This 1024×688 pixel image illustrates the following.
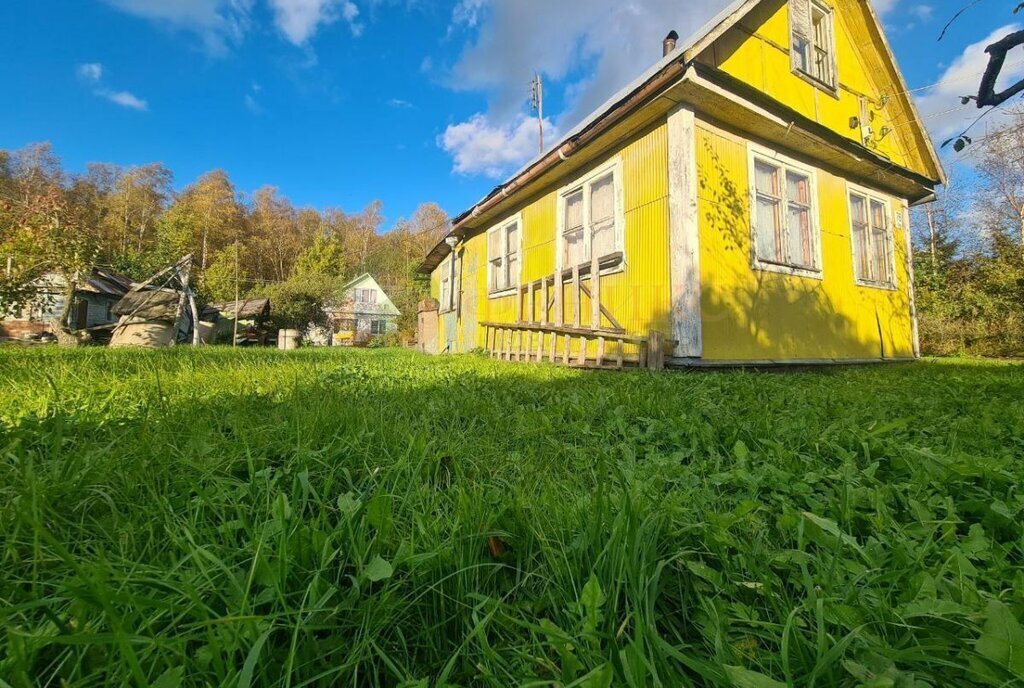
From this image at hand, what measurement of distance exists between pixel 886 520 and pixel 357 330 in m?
39.3

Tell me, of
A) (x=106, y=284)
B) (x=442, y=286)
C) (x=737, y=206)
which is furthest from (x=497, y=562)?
(x=106, y=284)

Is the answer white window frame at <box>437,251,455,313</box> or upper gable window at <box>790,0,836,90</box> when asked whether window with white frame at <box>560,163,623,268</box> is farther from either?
white window frame at <box>437,251,455,313</box>

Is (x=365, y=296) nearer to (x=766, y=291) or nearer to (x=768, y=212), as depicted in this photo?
(x=768, y=212)

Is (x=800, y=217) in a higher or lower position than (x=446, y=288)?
lower

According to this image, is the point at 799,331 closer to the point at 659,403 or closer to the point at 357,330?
the point at 659,403

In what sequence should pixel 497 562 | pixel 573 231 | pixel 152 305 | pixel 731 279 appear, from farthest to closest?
pixel 152 305 < pixel 573 231 < pixel 731 279 < pixel 497 562

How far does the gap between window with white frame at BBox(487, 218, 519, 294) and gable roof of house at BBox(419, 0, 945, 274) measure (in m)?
0.70

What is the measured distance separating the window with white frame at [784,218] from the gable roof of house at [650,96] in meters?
1.50

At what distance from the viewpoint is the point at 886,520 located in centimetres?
115

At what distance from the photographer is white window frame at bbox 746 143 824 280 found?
6.32 meters

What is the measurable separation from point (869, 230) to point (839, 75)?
109 inches

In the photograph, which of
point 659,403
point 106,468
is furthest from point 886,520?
point 106,468

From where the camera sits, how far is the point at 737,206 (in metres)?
6.18

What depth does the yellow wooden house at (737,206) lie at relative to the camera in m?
5.64
